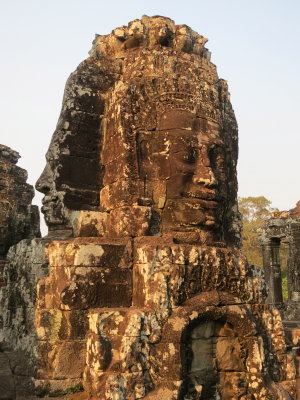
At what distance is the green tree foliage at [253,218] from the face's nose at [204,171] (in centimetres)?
2780

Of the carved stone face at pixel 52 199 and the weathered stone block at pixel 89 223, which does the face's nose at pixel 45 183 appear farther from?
the weathered stone block at pixel 89 223

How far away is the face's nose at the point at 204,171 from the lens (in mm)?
5352

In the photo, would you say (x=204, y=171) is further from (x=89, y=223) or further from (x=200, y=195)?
(x=89, y=223)

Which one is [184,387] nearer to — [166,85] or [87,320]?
[87,320]

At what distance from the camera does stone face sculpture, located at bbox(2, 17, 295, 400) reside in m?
4.32

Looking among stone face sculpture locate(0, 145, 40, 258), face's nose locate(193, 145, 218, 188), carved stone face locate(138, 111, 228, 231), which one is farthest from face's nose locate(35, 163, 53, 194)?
stone face sculpture locate(0, 145, 40, 258)

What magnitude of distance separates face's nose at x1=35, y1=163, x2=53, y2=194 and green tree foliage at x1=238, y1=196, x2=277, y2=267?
2818 centimetres

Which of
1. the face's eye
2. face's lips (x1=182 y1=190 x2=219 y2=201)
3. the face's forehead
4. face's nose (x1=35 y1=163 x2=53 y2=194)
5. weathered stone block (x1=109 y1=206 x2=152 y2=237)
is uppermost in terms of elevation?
the face's forehead

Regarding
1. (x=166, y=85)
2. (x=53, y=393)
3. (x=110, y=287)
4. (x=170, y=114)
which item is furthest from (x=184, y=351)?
(x=166, y=85)

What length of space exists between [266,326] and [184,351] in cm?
130

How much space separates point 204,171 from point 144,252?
1.37 metres

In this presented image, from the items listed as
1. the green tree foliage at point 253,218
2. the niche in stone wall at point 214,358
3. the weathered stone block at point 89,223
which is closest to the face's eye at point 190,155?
the weathered stone block at point 89,223

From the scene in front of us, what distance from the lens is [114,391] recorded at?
13.0ft

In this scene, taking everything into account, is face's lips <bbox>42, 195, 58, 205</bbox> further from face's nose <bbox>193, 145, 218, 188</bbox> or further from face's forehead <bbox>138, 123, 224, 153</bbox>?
face's nose <bbox>193, 145, 218, 188</bbox>
